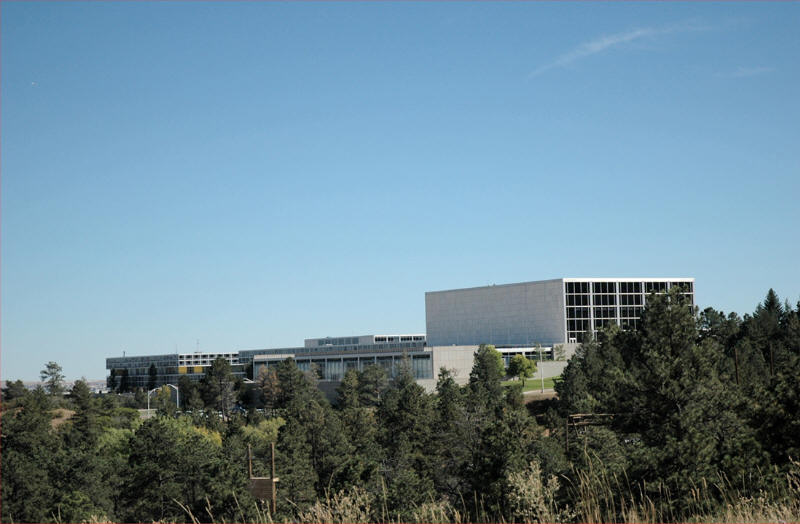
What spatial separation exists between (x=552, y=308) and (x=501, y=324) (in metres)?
12.8

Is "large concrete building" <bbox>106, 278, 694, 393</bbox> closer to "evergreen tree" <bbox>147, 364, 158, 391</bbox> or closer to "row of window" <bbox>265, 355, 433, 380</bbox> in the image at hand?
"row of window" <bbox>265, 355, 433, 380</bbox>

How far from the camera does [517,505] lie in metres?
9.09

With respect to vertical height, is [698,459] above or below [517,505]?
below

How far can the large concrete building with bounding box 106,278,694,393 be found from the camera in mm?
137625

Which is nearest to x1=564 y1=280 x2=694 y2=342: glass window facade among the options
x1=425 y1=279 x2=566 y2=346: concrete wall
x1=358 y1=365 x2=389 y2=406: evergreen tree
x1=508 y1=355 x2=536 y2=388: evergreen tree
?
x1=425 y1=279 x2=566 y2=346: concrete wall

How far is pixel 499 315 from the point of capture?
540 feet

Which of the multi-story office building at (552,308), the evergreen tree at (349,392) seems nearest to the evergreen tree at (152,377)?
the multi-story office building at (552,308)

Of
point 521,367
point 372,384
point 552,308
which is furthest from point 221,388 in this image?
point 552,308

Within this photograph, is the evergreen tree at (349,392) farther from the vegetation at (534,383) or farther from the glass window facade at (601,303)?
the glass window facade at (601,303)

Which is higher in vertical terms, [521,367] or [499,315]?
[499,315]

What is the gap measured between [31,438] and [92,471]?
42.1ft

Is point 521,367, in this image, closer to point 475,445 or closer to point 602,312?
point 602,312

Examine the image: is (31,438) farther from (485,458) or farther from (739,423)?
(739,423)

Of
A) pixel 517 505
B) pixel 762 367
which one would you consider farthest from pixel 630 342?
pixel 517 505
